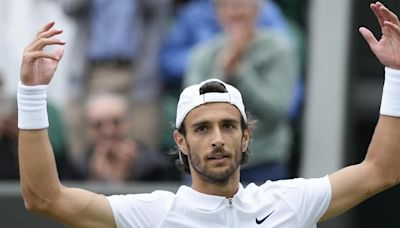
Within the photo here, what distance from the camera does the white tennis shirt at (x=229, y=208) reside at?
5809mm

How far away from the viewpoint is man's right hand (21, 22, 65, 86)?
5570 millimetres

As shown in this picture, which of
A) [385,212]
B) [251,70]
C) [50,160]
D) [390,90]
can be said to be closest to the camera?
[50,160]

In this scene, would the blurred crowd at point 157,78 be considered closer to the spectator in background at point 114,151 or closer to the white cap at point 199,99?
the spectator in background at point 114,151

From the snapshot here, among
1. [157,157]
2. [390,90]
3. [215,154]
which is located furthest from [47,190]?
[157,157]

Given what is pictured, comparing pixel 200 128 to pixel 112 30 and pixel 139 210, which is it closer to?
pixel 139 210

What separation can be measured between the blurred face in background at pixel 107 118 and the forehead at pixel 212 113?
3.76 meters

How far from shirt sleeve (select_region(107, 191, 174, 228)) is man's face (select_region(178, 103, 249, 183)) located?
22cm

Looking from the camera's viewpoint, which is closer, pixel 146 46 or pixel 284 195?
pixel 284 195

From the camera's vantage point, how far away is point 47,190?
5.63 m

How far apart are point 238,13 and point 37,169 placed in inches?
169

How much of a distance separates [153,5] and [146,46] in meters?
0.31

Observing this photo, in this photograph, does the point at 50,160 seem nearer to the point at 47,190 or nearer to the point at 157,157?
the point at 47,190

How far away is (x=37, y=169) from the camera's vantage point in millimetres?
5598

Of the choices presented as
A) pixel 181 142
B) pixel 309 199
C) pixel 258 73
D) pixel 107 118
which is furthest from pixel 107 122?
pixel 309 199
